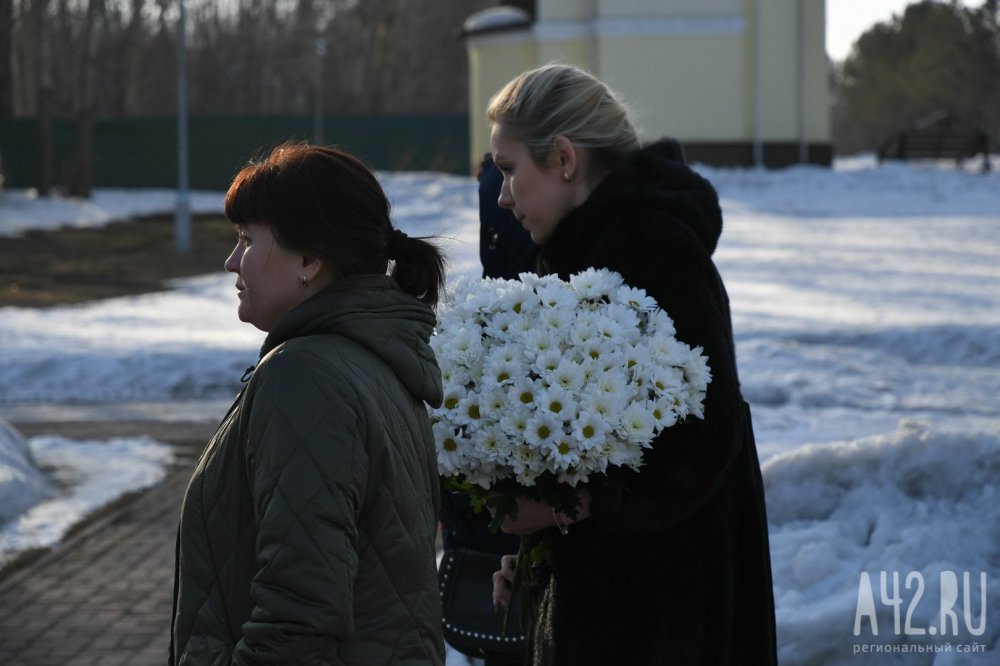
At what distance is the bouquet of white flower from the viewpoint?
2449 millimetres

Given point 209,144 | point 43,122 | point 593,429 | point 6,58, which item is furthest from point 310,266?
point 209,144

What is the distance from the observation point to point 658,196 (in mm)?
2736

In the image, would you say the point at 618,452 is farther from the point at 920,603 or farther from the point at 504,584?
the point at 920,603

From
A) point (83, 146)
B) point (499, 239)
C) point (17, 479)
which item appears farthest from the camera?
point (83, 146)

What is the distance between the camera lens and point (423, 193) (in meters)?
31.4

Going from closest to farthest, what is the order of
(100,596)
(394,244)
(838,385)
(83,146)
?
(394,244)
(100,596)
(838,385)
(83,146)

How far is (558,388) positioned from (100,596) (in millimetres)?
3807

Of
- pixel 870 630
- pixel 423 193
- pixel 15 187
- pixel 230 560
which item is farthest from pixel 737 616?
pixel 15 187

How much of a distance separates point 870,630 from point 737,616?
64.1 inches

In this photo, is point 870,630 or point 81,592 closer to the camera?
point 870,630

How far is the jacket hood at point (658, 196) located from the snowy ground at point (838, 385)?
1.07 ft

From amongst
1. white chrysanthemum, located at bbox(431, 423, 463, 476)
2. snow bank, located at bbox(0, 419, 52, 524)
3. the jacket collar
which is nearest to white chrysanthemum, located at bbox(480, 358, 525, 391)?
white chrysanthemum, located at bbox(431, 423, 463, 476)

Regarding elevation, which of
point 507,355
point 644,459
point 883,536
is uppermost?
point 507,355

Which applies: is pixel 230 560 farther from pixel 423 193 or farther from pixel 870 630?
pixel 423 193
